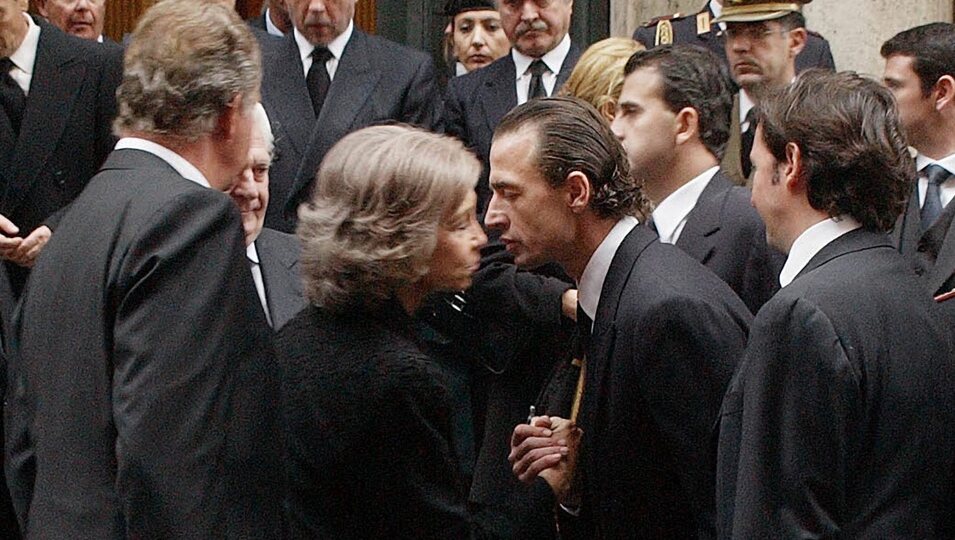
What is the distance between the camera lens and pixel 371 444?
9.71 ft

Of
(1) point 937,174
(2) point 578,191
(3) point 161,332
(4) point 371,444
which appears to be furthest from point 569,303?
(3) point 161,332

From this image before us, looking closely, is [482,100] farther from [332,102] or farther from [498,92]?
[332,102]

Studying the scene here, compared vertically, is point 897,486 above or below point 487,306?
above

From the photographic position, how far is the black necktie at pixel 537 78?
5957 mm

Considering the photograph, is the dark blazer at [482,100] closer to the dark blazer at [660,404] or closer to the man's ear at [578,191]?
the man's ear at [578,191]

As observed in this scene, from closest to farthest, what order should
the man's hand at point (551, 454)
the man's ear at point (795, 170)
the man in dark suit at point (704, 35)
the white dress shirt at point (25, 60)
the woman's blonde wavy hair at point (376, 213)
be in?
the woman's blonde wavy hair at point (376, 213)
the man's ear at point (795, 170)
the man's hand at point (551, 454)
the white dress shirt at point (25, 60)
the man in dark suit at point (704, 35)

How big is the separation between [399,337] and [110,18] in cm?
565

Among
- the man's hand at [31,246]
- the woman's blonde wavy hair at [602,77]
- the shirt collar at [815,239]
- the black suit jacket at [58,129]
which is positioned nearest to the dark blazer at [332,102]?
the black suit jacket at [58,129]

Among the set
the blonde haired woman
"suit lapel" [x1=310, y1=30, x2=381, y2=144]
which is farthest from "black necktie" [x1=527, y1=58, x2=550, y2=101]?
the blonde haired woman

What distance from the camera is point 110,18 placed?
27.1ft

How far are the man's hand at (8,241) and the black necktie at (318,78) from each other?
1.42m

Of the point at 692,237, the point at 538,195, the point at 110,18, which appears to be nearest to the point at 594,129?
the point at 538,195

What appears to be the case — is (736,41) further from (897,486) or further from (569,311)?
(897,486)

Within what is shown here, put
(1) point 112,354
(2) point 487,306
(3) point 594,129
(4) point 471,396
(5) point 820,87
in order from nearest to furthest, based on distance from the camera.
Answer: (1) point 112,354, (5) point 820,87, (3) point 594,129, (2) point 487,306, (4) point 471,396
